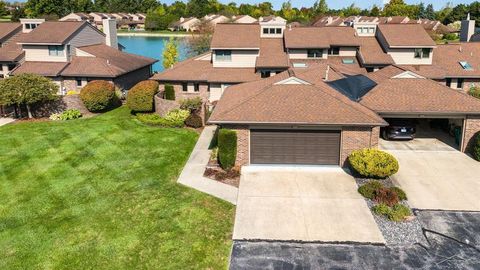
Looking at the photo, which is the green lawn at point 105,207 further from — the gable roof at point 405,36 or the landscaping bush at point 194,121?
the gable roof at point 405,36

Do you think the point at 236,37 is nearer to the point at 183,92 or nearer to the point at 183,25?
the point at 183,92

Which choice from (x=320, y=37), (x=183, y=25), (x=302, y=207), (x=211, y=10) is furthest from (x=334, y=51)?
(x=211, y=10)

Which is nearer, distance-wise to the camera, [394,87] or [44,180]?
[44,180]

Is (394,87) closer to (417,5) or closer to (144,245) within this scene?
(144,245)

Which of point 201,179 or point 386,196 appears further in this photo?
point 201,179

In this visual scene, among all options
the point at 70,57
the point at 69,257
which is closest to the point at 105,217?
the point at 69,257

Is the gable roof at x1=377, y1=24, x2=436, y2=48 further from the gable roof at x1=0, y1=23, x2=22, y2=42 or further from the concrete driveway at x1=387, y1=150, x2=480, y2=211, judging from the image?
the gable roof at x1=0, y1=23, x2=22, y2=42
